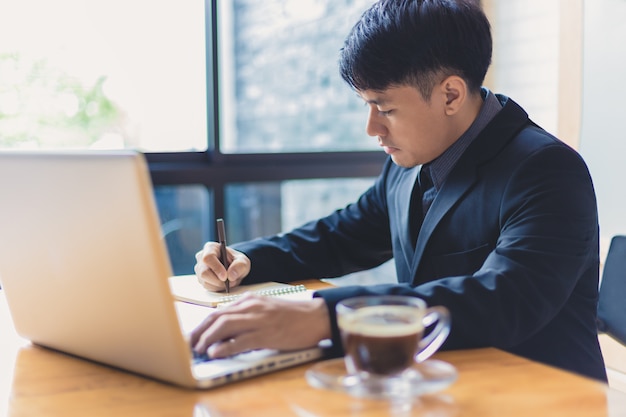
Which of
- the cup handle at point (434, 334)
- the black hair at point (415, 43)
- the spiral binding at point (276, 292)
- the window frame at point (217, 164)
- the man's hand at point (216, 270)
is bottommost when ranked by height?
the window frame at point (217, 164)

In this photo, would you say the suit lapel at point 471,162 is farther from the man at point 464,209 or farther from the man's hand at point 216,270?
the man's hand at point 216,270

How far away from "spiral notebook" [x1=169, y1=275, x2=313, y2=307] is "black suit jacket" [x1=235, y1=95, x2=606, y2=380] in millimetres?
77

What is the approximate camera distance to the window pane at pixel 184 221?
9.93ft

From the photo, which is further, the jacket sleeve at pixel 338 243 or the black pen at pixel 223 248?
the jacket sleeve at pixel 338 243

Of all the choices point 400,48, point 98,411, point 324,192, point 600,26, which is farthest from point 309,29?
point 98,411


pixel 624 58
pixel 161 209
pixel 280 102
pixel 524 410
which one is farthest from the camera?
pixel 280 102

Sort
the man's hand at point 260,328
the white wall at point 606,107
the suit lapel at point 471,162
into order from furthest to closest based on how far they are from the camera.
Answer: the white wall at point 606,107, the suit lapel at point 471,162, the man's hand at point 260,328

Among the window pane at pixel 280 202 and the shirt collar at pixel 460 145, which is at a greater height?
the shirt collar at pixel 460 145

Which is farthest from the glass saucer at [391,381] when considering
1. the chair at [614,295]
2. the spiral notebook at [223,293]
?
the chair at [614,295]

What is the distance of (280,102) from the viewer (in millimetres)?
3230

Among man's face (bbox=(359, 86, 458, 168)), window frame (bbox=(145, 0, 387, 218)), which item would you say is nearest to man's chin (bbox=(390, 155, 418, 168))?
man's face (bbox=(359, 86, 458, 168))

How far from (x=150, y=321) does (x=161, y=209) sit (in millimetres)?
2121

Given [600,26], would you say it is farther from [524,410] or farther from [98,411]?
[98,411]

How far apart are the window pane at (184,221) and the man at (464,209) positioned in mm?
1262
